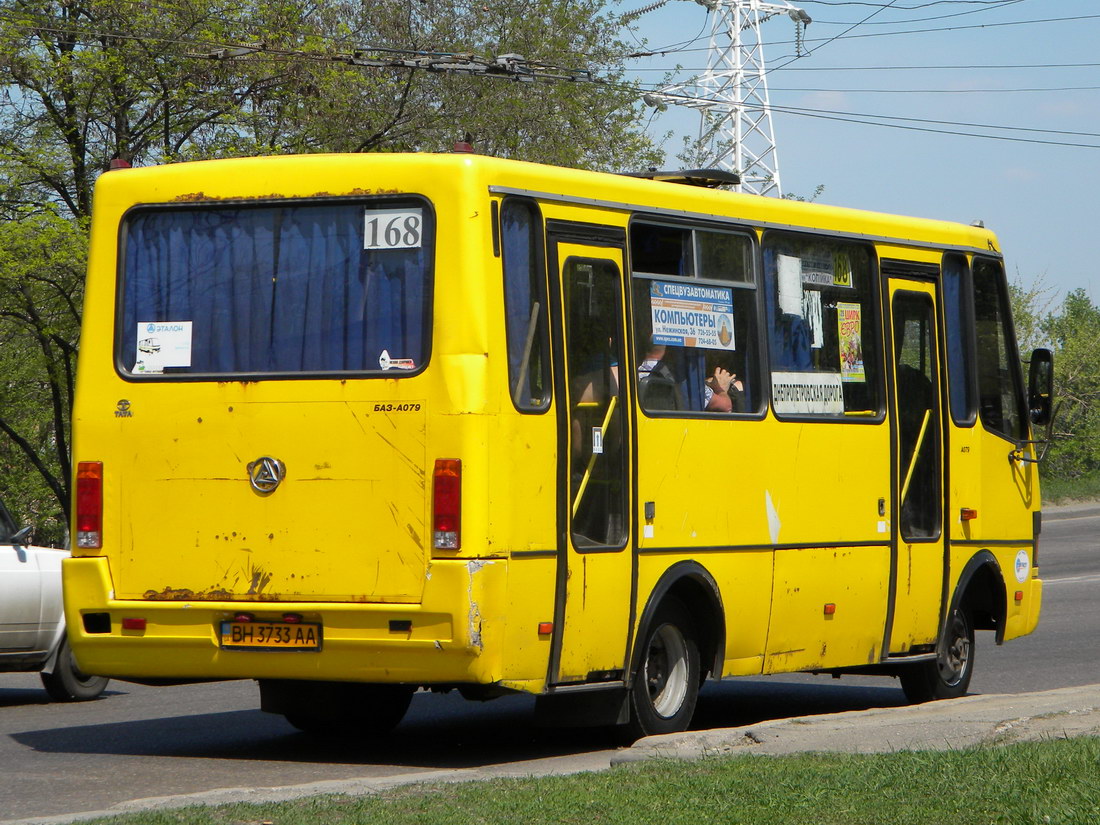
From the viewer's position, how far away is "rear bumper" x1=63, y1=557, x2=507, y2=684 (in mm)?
8180

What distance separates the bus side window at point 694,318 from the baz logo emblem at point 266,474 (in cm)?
197

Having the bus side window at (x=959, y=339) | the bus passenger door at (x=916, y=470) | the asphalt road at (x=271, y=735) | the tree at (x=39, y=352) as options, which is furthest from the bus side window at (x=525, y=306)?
the tree at (x=39, y=352)

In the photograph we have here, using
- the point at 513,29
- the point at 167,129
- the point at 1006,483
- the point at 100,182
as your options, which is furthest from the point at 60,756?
the point at 513,29

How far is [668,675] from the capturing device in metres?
9.71

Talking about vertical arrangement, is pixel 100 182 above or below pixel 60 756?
above

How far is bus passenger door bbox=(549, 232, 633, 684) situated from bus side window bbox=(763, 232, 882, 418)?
61.0 inches

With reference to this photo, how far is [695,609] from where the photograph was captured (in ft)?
32.4

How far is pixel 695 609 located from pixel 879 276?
2791mm

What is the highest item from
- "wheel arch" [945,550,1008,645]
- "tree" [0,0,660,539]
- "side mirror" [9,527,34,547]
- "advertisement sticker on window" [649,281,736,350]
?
"tree" [0,0,660,539]

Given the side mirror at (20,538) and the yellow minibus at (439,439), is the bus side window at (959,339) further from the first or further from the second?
the side mirror at (20,538)

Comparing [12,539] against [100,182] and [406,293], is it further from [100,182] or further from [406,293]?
[406,293]

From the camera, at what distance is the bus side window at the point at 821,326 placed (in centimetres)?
1043

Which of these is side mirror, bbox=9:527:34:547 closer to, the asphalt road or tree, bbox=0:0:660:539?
the asphalt road

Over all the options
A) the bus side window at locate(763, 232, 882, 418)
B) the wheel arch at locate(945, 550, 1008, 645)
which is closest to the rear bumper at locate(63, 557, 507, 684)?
the bus side window at locate(763, 232, 882, 418)
